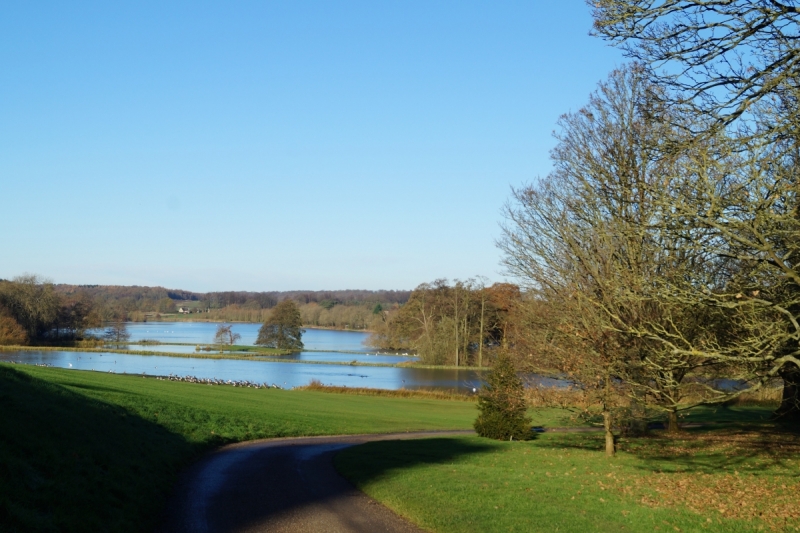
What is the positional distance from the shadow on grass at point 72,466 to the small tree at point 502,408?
9.70m

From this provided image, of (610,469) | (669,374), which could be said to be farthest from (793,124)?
(610,469)

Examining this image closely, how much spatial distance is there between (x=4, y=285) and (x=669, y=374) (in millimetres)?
93093

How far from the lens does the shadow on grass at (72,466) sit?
24.4ft

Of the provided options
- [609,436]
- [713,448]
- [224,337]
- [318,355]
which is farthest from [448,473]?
[224,337]

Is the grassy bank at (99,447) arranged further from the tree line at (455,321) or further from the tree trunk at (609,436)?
the tree line at (455,321)

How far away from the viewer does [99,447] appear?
36.6 feet

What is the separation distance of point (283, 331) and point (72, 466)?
91.7 meters

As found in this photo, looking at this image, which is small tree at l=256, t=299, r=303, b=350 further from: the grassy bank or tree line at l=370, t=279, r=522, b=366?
the grassy bank

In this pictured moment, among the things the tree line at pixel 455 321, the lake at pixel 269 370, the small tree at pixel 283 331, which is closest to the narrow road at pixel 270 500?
the lake at pixel 269 370

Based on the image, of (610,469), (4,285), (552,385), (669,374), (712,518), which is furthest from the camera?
(4,285)

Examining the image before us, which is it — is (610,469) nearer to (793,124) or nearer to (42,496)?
(793,124)

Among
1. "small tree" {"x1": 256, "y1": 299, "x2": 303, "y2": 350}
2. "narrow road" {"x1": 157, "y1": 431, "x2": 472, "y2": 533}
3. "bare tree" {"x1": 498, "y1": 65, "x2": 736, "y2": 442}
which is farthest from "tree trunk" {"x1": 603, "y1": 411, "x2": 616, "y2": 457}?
"small tree" {"x1": 256, "y1": 299, "x2": 303, "y2": 350}

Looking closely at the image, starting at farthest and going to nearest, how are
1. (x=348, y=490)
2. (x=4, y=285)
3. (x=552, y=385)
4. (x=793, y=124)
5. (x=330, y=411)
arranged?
(x=4, y=285), (x=330, y=411), (x=552, y=385), (x=348, y=490), (x=793, y=124)

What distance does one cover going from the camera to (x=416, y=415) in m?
31.9
